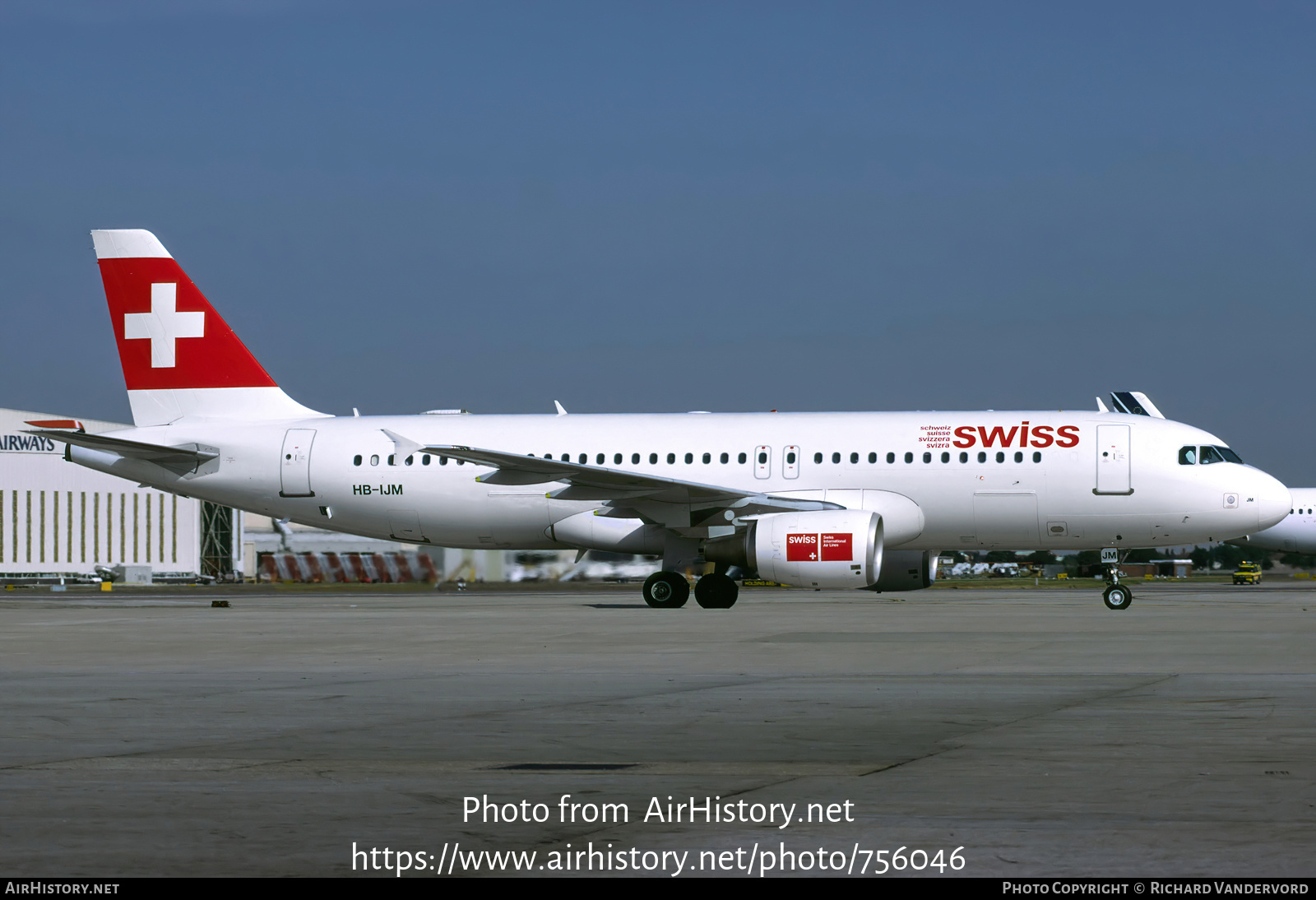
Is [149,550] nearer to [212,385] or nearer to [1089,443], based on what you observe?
[212,385]

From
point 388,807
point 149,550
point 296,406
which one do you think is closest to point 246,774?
point 388,807

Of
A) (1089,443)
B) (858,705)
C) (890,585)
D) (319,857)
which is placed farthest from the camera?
(890,585)

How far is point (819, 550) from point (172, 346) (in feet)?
49.4

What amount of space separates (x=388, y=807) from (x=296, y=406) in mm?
26294

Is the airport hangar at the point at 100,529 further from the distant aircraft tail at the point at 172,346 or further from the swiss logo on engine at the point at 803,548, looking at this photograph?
the swiss logo on engine at the point at 803,548

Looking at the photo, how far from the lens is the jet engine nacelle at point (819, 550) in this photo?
24797 millimetres

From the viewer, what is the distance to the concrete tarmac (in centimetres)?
570

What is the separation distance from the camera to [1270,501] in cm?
2670

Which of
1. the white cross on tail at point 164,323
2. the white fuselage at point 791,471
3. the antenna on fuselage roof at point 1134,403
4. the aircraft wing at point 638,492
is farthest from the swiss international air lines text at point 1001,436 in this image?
the antenna on fuselage roof at point 1134,403

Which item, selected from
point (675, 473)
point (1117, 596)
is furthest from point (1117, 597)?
point (675, 473)

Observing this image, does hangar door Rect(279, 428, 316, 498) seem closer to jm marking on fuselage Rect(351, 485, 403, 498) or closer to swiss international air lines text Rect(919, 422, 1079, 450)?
jm marking on fuselage Rect(351, 485, 403, 498)

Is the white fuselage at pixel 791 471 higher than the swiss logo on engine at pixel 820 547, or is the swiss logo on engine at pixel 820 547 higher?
the white fuselage at pixel 791 471

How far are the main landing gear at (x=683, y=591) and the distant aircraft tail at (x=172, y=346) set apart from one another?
357 inches

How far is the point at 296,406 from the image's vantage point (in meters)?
32.0
